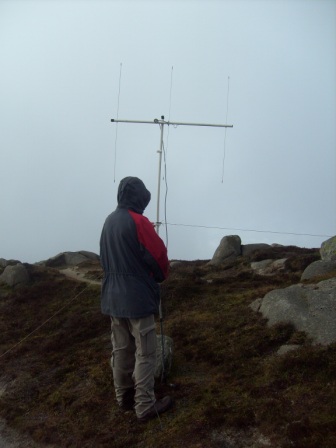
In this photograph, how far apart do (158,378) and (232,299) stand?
4.97 metres

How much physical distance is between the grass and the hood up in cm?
305

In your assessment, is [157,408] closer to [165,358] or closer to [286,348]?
[165,358]

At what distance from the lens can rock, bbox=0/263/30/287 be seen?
2006 centimetres

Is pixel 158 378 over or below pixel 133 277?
below

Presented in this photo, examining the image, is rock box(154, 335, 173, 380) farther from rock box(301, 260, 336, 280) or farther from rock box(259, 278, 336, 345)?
rock box(301, 260, 336, 280)

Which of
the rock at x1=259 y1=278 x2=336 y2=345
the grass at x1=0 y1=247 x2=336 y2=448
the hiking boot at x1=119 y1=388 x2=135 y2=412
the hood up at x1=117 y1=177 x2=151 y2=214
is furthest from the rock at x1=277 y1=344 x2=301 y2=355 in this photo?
the hood up at x1=117 y1=177 x2=151 y2=214

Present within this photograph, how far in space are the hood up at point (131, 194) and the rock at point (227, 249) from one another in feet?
64.7

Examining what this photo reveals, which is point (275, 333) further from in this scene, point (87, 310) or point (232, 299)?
point (87, 310)

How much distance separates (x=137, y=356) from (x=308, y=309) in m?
4.12

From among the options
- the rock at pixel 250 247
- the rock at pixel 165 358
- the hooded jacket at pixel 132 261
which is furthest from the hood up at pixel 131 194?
the rock at pixel 250 247

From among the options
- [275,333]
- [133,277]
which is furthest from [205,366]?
[133,277]

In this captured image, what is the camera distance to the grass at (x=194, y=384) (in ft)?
19.4

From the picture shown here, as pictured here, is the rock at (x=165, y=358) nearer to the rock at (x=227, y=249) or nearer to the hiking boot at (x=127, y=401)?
the hiking boot at (x=127, y=401)

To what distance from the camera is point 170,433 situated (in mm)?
6082
